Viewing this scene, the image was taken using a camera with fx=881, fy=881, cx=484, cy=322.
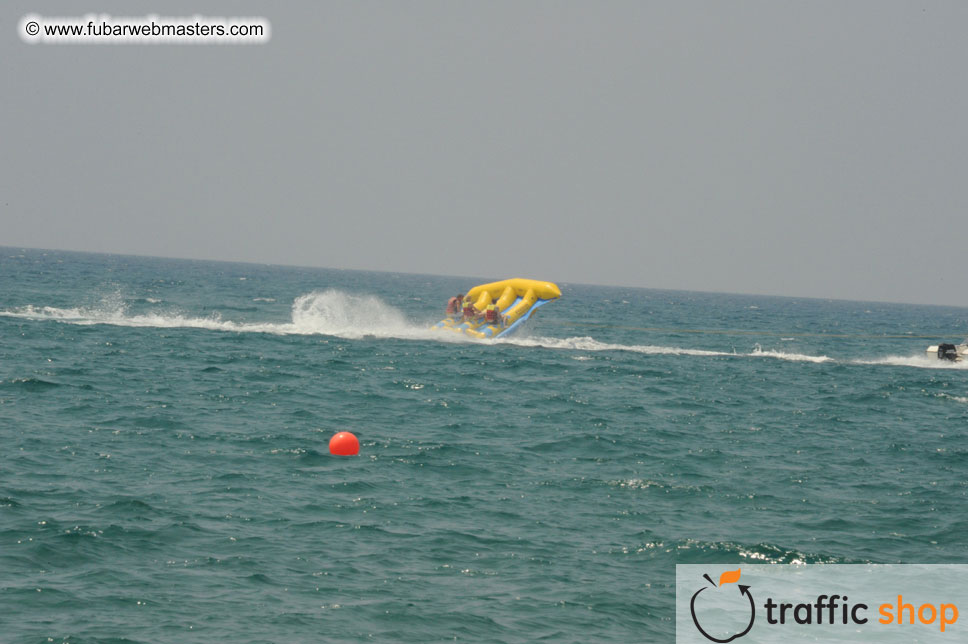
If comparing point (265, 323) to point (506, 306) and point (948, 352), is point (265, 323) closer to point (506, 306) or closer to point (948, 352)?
point (506, 306)

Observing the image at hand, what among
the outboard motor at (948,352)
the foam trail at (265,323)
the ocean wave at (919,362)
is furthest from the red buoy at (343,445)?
the outboard motor at (948,352)

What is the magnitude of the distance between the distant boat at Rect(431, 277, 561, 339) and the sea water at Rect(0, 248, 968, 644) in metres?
6.12

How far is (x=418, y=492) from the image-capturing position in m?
12.4

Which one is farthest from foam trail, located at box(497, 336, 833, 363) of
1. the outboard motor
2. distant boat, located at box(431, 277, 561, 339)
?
the outboard motor

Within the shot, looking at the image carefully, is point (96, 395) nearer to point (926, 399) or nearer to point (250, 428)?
point (250, 428)

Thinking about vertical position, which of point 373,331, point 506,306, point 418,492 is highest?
point 506,306

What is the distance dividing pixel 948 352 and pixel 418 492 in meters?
29.9

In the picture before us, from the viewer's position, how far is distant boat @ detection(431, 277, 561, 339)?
32875mm

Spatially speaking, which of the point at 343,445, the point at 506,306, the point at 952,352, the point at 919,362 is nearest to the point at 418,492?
the point at 343,445

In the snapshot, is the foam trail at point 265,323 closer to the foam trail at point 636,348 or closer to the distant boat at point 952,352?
the foam trail at point 636,348

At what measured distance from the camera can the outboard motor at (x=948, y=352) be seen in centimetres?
3494

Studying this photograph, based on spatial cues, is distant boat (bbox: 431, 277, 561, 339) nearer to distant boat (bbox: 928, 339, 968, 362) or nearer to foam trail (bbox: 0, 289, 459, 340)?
foam trail (bbox: 0, 289, 459, 340)

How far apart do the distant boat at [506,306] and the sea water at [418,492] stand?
6.12m

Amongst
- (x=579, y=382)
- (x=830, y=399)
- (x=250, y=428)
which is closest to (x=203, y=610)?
(x=250, y=428)
